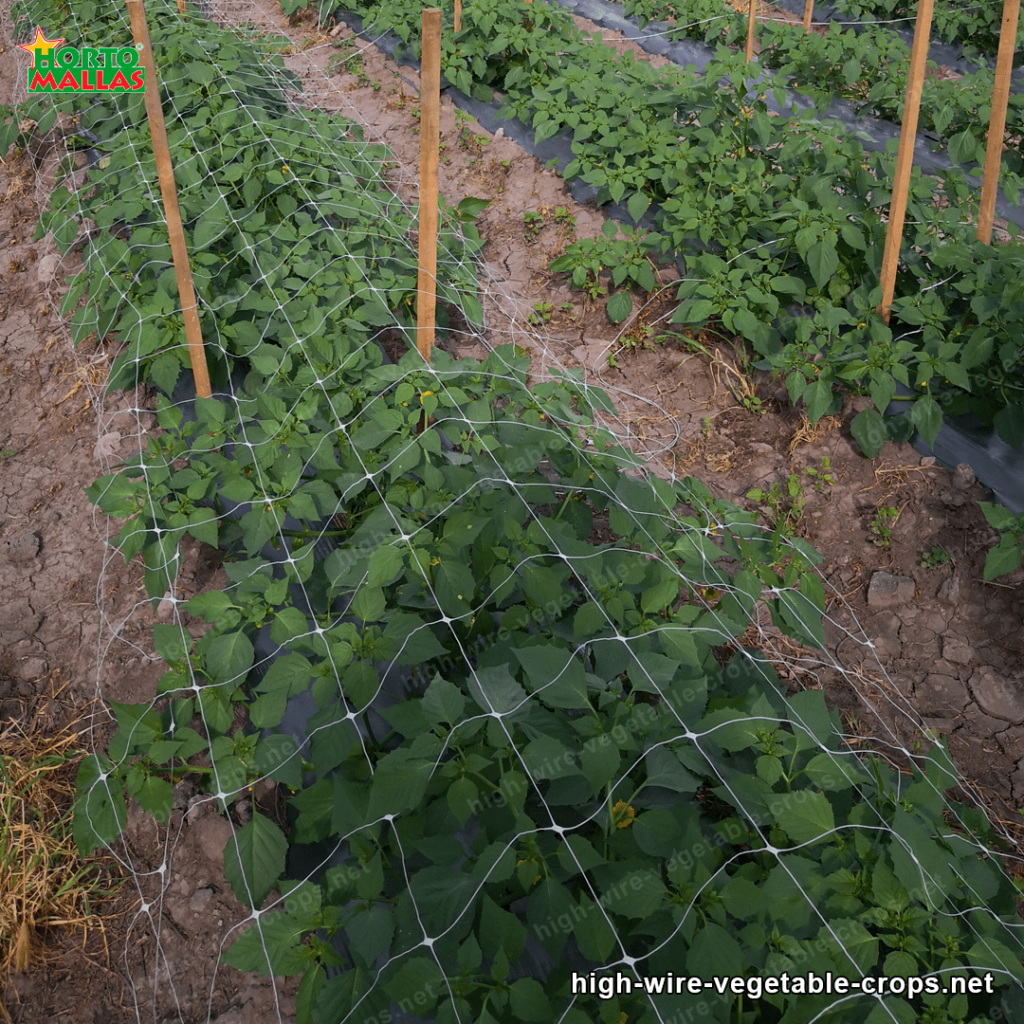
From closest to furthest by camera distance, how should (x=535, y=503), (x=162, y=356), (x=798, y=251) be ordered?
(x=535, y=503), (x=162, y=356), (x=798, y=251)

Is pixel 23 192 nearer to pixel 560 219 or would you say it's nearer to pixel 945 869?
pixel 560 219

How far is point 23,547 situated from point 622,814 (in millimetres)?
2304

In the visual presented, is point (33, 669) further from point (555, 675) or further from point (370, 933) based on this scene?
point (555, 675)

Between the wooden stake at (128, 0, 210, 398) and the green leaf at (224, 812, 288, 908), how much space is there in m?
1.61

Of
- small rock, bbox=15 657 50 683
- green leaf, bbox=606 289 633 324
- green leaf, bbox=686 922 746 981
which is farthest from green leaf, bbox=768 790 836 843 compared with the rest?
green leaf, bbox=606 289 633 324

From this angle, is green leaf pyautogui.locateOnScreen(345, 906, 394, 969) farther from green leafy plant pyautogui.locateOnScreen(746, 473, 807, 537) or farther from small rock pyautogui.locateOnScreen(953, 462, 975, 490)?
small rock pyautogui.locateOnScreen(953, 462, 975, 490)

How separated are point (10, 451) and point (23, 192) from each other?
2014 mm

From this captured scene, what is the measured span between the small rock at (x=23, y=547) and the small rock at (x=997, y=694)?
313 centimetres

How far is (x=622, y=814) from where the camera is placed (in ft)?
5.11

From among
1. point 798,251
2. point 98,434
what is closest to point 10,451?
point 98,434

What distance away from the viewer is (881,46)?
15.1 ft

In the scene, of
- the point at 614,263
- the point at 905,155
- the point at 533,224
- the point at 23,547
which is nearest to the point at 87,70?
the point at 533,224

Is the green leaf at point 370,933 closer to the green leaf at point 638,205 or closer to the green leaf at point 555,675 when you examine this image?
the green leaf at point 555,675

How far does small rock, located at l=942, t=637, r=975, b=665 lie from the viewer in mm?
2627
